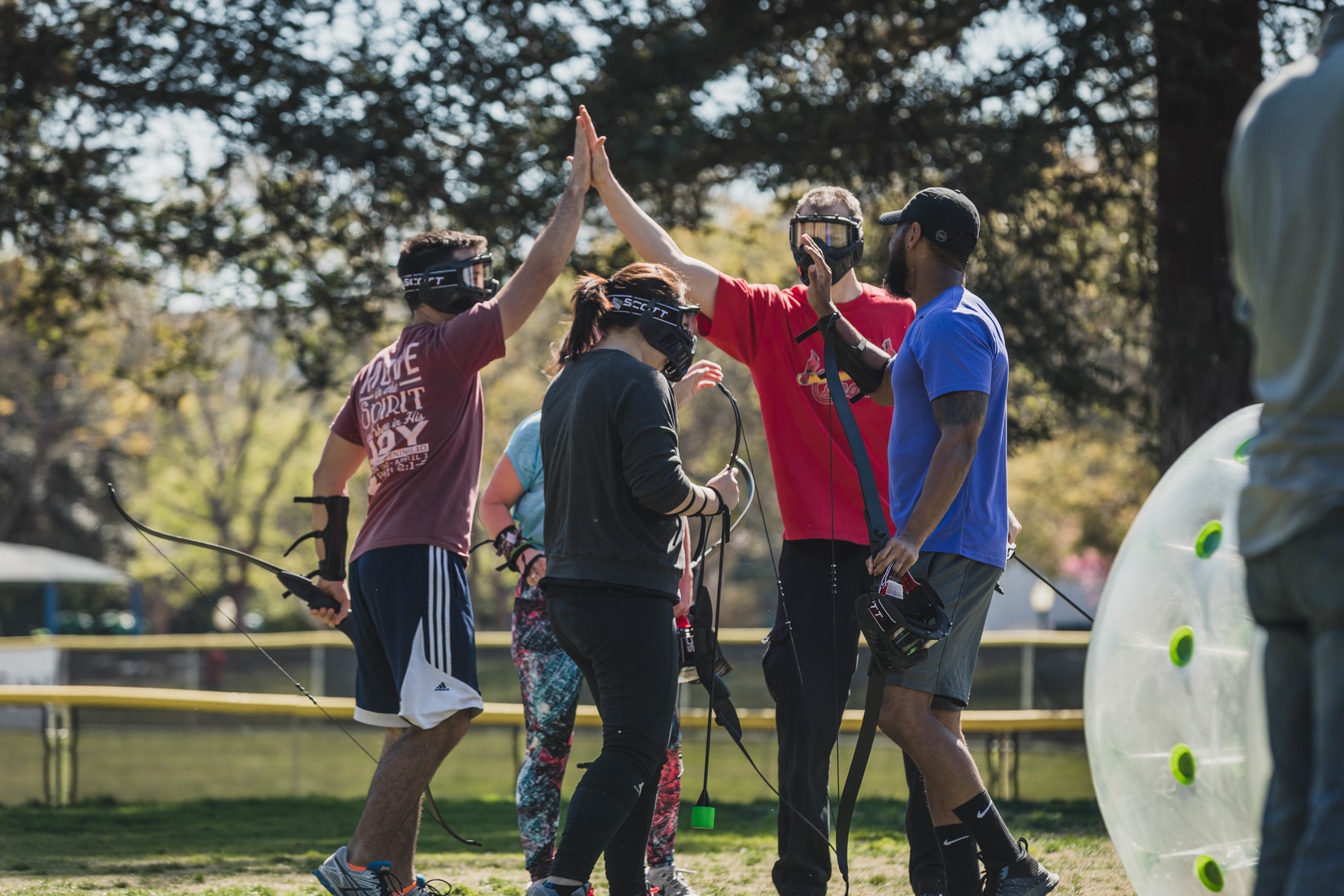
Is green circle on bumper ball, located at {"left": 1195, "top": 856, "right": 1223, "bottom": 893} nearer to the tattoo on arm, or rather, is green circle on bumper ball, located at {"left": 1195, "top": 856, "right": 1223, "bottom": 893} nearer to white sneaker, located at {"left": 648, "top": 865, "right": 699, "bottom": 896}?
the tattoo on arm

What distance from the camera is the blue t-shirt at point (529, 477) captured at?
18.3 ft

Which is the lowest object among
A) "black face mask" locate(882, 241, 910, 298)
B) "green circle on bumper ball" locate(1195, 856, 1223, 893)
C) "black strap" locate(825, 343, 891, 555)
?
"green circle on bumper ball" locate(1195, 856, 1223, 893)

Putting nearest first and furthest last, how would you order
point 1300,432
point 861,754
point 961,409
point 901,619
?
1. point 1300,432
2. point 901,619
3. point 961,409
4. point 861,754

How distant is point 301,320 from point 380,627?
6560 mm

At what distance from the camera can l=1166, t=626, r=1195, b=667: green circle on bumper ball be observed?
3.57 metres

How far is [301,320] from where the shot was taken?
10.8 metres

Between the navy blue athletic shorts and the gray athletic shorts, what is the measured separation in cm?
145

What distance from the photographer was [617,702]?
4.14 meters

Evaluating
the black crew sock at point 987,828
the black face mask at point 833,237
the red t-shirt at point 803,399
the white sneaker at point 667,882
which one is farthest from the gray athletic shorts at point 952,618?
the white sneaker at point 667,882

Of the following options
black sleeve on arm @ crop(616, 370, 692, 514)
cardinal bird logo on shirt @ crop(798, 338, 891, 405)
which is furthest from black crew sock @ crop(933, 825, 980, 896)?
cardinal bird logo on shirt @ crop(798, 338, 891, 405)

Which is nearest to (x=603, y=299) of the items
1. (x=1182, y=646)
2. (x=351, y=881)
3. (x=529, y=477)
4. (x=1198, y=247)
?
(x=529, y=477)

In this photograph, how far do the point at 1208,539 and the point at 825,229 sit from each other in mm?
1711

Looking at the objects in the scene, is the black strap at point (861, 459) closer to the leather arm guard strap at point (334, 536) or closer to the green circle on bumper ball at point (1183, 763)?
the green circle on bumper ball at point (1183, 763)

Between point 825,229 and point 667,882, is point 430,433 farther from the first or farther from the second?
point 667,882
